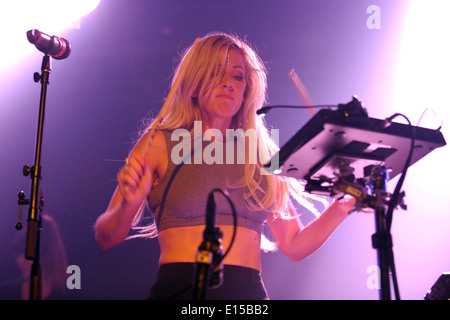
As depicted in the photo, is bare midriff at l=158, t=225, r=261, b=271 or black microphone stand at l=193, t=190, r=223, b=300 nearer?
black microphone stand at l=193, t=190, r=223, b=300

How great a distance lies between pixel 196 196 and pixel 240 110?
59 cm

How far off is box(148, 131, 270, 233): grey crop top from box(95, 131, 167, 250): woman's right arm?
0.18ft

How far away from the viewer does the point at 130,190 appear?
52.6 inches

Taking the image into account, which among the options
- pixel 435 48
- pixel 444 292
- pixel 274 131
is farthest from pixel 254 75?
pixel 435 48

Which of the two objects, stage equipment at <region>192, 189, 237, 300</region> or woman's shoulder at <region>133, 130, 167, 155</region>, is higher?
woman's shoulder at <region>133, 130, 167, 155</region>

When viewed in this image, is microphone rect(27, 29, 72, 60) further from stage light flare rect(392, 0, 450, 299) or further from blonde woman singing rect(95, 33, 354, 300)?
stage light flare rect(392, 0, 450, 299)

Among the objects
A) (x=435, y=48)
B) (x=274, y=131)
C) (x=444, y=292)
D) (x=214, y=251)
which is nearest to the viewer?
(x=214, y=251)

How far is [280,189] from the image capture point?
1923mm

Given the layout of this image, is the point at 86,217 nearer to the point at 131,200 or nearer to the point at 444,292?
the point at 131,200

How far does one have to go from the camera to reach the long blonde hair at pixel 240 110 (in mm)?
1847

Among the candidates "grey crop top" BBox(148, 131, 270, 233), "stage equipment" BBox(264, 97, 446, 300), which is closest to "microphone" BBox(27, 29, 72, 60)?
"grey crop top" BBox(148, 131, 270, 233)

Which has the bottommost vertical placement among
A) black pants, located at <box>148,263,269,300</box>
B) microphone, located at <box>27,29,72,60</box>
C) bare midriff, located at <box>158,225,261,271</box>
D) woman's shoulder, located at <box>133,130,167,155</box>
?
black pants, located at <box>148,263,269,300</box>

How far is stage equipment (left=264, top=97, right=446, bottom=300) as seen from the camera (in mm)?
1178

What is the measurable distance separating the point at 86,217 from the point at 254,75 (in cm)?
158
